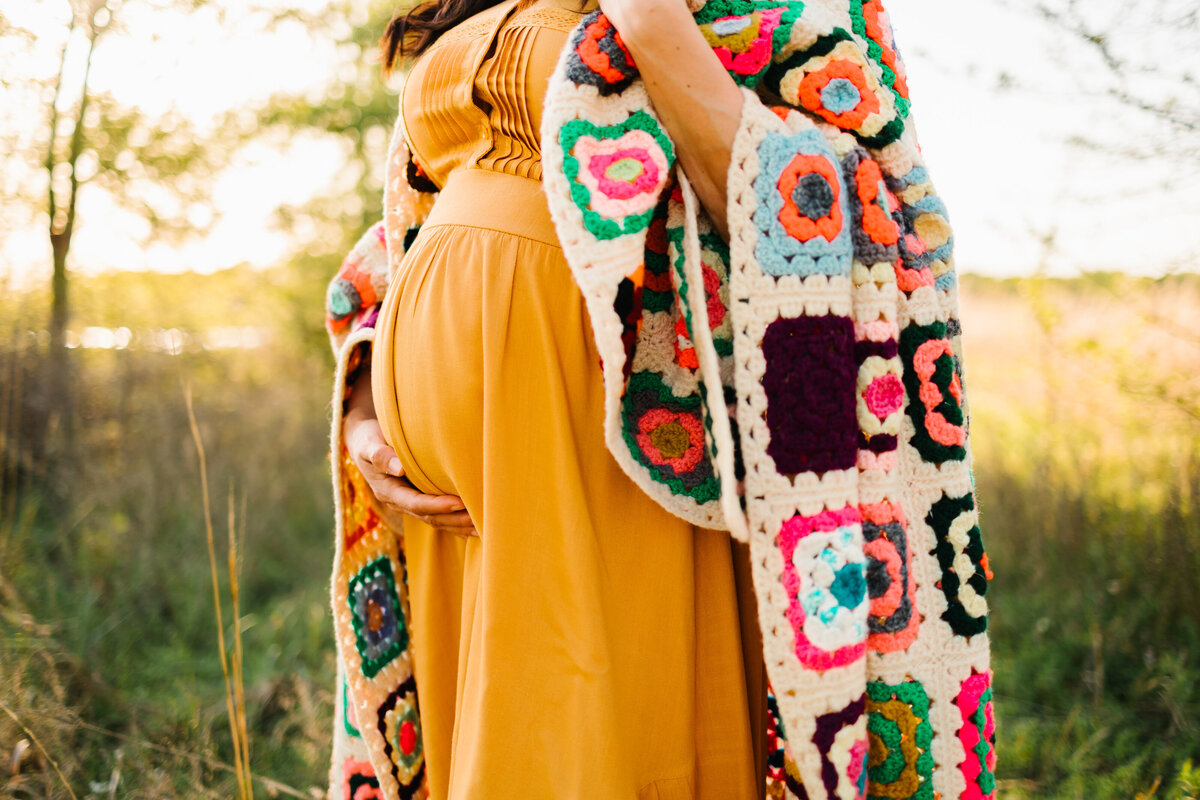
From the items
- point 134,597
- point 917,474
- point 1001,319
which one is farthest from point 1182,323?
point 134,597

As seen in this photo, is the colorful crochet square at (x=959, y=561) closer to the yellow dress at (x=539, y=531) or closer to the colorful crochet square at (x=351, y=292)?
the yellow dress at (x=539, y=531)

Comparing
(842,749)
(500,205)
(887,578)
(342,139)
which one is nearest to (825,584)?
(887,578)

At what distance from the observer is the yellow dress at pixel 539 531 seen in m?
0.99

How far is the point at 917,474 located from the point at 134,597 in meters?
3.21

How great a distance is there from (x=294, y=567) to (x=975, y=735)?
3.40m

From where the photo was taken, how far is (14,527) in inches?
123

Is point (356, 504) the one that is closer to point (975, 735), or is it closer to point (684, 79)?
point (684, 79)

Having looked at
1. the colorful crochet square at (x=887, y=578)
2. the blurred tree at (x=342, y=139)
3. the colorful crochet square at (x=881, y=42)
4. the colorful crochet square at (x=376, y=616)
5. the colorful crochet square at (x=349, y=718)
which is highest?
the blurred tree at (x=342, y=139)

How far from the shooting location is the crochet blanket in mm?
904

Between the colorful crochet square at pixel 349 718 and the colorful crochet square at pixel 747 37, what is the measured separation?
1208 millimetres

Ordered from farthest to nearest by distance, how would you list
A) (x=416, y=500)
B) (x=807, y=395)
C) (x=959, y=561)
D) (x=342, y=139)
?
(x=342, y=139), (x=416, y=500), (x=959, y=561), (x=807, y=395)

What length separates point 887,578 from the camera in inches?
37.3

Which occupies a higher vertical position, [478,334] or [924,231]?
[924,231]

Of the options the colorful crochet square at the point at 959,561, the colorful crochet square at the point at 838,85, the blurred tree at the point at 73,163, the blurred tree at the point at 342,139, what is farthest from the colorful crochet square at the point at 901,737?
the blurred tree at the point at 342,139
